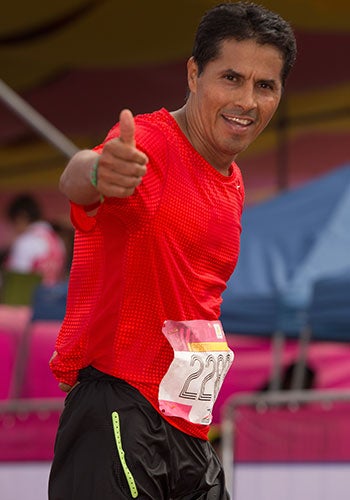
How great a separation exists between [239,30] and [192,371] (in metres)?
0.81

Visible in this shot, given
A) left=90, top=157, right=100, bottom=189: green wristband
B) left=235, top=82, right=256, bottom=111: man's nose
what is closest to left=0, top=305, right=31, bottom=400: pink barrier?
left=235, top=82, right=256, bottom=111: man's nose

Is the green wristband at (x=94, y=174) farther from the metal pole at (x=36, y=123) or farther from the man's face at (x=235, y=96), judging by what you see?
A: the metal pole at (x=36, y=123)

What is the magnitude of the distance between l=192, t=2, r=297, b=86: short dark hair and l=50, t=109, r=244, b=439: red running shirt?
0.19 meters

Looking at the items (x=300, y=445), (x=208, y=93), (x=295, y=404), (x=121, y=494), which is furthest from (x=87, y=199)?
(x=295, y=404)

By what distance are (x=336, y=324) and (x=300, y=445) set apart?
108cm

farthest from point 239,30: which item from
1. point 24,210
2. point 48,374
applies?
point 24,210

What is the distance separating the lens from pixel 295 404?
6.26 meters

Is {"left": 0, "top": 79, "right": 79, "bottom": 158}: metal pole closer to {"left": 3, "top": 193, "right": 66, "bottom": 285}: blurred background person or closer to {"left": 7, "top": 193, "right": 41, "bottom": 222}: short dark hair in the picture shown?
{"left": 3, "top": 193, "right": 66, "bottom": 285}: blurred background person

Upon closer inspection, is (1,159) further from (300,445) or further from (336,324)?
(300,445)

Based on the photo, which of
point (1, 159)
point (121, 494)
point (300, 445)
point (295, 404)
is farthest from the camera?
point (1, 159)

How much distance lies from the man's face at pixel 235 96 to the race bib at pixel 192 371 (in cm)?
43

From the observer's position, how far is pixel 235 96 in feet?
9.73

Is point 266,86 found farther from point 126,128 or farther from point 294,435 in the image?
point 294,435

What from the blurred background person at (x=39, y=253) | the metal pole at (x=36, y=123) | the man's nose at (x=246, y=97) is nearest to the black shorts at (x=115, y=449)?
the man's nose at (x=246, y=97)
